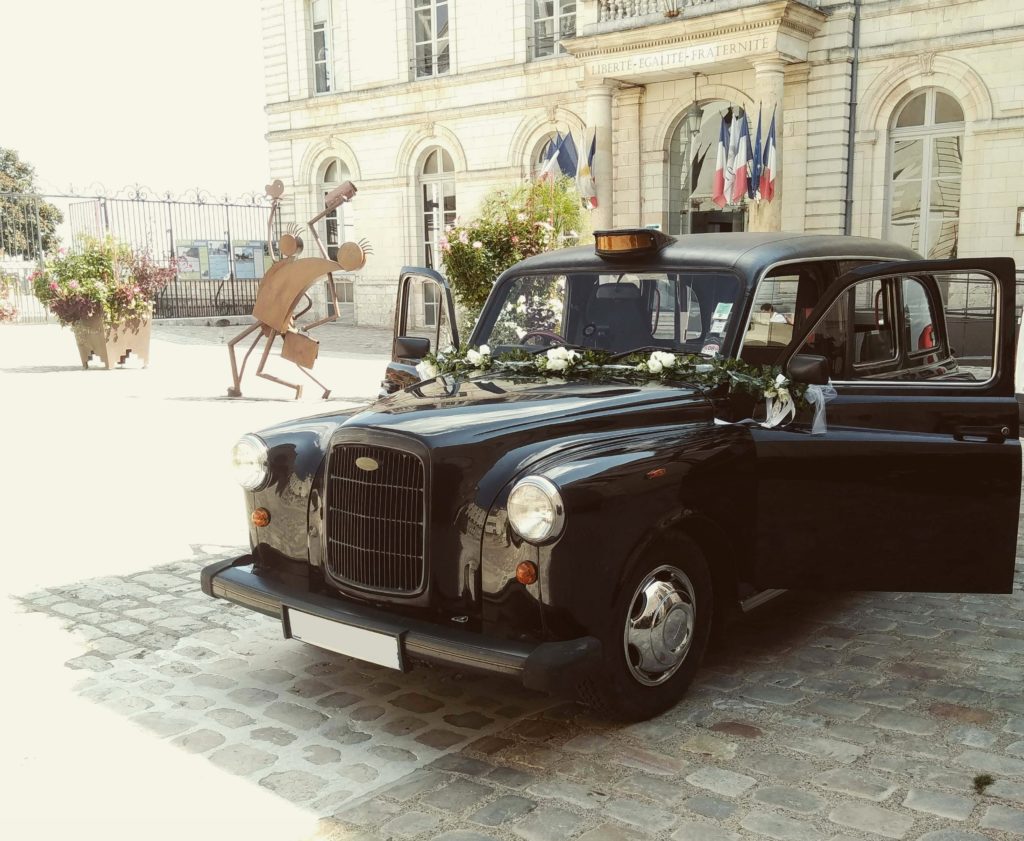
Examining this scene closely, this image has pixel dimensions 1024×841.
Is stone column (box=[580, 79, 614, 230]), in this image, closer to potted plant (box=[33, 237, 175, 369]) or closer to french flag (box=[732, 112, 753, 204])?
french flag (box=[732, 112, 753, 204])

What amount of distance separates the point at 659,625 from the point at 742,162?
16475mm

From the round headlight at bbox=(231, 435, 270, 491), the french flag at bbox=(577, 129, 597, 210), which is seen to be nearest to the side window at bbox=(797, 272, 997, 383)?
the round headlight at bbox=(231, 435, 270, 491)

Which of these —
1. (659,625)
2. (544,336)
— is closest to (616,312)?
(544,336)

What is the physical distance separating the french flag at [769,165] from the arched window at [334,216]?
1270cm

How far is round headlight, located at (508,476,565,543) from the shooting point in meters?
3.36

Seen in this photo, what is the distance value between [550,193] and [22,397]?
7643 mm

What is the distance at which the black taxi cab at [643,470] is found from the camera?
11.4 feet

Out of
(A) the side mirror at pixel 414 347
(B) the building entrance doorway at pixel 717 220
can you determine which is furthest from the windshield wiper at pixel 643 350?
(B) the building entrance doorway at pixel 717 220

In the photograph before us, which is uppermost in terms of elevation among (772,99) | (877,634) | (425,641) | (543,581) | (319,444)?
(772,99)

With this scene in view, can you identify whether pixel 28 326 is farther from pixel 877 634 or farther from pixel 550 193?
pixel 877 634

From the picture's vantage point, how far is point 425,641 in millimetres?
3445

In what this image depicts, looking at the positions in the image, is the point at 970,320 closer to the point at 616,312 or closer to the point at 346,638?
the point at 616,312

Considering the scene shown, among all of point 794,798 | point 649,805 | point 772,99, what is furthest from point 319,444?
point 772,99

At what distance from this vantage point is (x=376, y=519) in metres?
3.74
